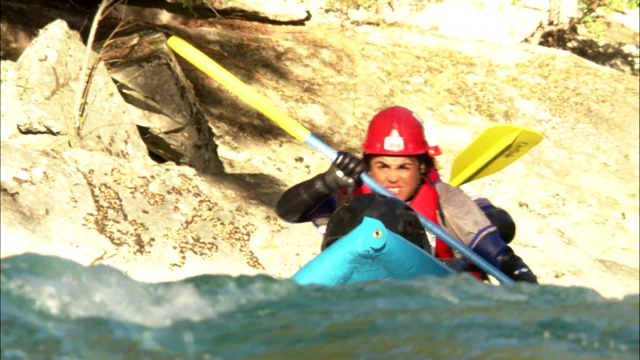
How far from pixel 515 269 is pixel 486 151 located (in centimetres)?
114

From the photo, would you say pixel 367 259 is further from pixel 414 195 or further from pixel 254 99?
pixel 254 99

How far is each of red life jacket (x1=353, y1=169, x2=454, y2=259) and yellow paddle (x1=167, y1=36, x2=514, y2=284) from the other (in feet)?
0.43

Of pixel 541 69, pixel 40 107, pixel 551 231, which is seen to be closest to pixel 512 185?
pixel 551 231

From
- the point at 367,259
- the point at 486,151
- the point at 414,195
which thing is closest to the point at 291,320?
the point at 367,259

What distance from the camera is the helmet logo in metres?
5.10

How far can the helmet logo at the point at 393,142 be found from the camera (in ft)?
16.7

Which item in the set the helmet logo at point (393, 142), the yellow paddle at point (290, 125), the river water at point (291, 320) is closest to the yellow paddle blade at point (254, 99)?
the yellow paddle at point (290, 125)

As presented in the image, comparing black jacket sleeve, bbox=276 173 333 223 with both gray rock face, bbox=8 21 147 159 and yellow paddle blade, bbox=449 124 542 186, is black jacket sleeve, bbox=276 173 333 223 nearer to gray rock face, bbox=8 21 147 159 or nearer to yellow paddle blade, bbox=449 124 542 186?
yellow paddle blade, bbox=449 124 542 186

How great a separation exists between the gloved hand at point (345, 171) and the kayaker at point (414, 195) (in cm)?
19

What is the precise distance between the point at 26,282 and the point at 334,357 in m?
1.31

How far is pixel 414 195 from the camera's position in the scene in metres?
5.16

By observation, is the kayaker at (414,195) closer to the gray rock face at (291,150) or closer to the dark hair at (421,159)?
the dark hair at (421,159)

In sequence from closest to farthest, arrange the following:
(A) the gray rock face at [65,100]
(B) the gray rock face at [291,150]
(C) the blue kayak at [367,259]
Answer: (C) the blue kayak at [367,259], (B) the gray rock face at [291,150], (A) the gray rock face at [65,100]

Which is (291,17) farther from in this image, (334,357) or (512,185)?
(334,357)
